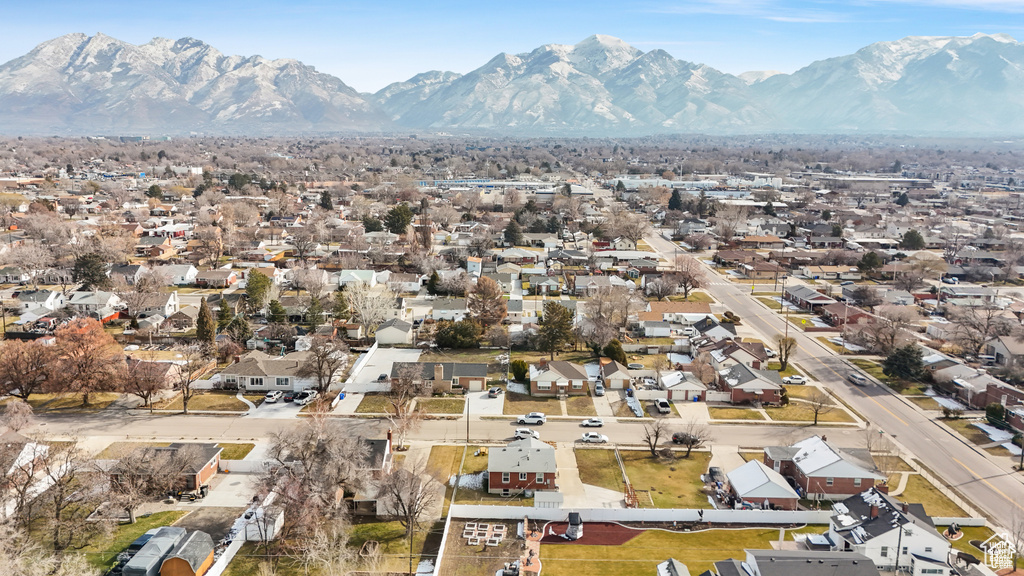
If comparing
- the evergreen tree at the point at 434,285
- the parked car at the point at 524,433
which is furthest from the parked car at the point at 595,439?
the evergreen tree at the point at 434,285

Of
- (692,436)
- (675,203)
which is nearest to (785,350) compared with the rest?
(692,436)

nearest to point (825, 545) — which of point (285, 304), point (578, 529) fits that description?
point (578, 529)

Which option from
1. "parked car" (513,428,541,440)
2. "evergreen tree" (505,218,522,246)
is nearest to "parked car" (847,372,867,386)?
"parked car" (513,428,541,440)

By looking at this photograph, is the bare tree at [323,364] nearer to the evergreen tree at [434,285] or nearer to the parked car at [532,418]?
the parked car at [532,418]

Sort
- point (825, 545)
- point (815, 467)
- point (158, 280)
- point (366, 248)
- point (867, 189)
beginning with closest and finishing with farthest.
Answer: point (825, 545)
point (815, 467)
point (158, 280)
point (366, 248)
point (867, 189)

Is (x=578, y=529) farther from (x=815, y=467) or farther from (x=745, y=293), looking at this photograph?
(x=745, y=293)

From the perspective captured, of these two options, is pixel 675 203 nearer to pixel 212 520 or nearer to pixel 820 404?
pixel 820 404
